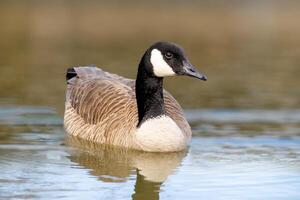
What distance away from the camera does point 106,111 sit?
11.1 m

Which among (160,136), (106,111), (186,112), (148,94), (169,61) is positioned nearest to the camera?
(169,61)

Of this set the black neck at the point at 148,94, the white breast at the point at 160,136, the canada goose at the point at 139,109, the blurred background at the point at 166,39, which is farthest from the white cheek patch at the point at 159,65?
the blurred background at the point at 166,39

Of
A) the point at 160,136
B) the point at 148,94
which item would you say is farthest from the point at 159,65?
the point at 160,136

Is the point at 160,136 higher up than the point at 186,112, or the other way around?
the point at 186,112

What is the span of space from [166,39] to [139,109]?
47.5ft

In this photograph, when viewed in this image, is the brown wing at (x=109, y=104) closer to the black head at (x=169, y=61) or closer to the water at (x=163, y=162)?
the water at (x=163, y=162)

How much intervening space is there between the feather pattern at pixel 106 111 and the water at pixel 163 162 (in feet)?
0.48

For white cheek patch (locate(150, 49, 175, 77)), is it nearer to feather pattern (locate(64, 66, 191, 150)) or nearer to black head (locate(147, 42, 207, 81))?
black head (locate(147, 42, 207, 81))

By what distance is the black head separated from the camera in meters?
10.1

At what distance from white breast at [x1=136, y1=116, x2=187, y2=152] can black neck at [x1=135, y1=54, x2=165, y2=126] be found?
0.13 m

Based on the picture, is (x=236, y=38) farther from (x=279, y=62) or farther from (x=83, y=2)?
(x=83, y=2)

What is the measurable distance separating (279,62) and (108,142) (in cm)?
983

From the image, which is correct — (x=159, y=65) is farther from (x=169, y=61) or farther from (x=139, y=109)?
(x=139, y=109)

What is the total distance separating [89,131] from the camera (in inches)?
440
